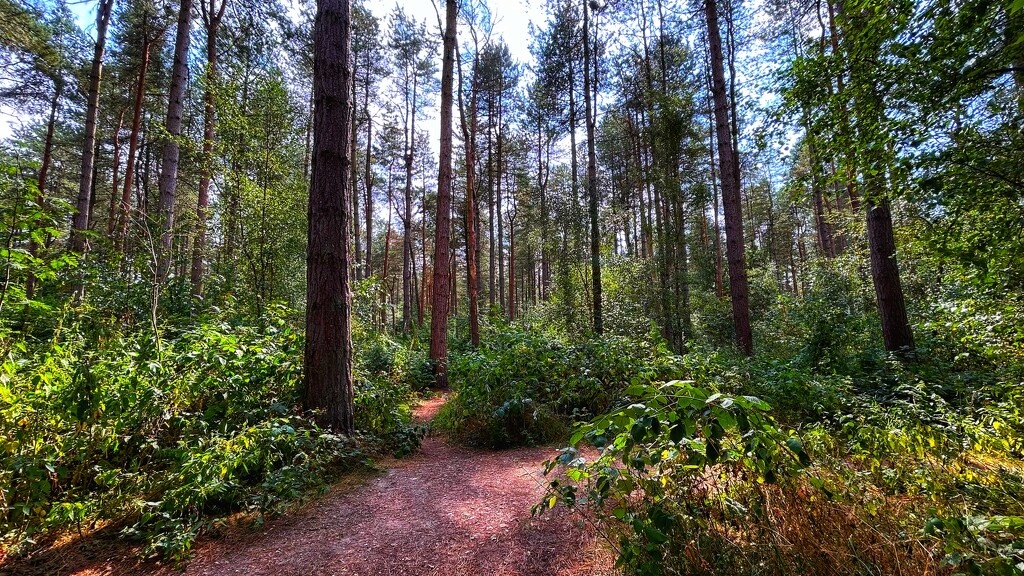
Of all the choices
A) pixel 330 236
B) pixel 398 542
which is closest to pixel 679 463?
pixel 398 542

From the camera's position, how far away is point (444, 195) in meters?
9.02

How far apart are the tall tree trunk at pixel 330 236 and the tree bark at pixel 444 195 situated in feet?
15.4

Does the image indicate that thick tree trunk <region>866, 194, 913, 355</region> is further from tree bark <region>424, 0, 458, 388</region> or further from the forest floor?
tree bark <region>424, 0, 458, 388</region>

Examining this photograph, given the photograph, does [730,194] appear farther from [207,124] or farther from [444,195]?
[207,124]

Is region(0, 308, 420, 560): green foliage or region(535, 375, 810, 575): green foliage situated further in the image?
region(0, 308, 420, 560): green foliage

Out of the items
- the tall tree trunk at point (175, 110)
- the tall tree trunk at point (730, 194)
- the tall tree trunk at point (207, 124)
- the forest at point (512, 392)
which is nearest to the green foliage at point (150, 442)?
the forest at point (512, 392)

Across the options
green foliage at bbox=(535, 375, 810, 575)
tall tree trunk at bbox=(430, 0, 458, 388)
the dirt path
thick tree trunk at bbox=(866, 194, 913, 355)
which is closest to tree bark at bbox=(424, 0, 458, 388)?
tall tree trunk at bbox=(430, 0, 458, 388)

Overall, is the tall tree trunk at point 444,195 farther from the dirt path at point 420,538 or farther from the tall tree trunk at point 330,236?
the dirt path at point 420,538

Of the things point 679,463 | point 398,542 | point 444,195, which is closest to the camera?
point 679,463

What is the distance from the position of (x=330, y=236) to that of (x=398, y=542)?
295cm

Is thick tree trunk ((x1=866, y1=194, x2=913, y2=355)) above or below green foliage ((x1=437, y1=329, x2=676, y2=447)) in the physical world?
above

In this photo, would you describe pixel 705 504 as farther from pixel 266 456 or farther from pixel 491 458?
pixel 266 456

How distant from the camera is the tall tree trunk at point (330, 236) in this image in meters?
3.85

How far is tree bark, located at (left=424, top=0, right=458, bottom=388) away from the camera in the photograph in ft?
28.5
